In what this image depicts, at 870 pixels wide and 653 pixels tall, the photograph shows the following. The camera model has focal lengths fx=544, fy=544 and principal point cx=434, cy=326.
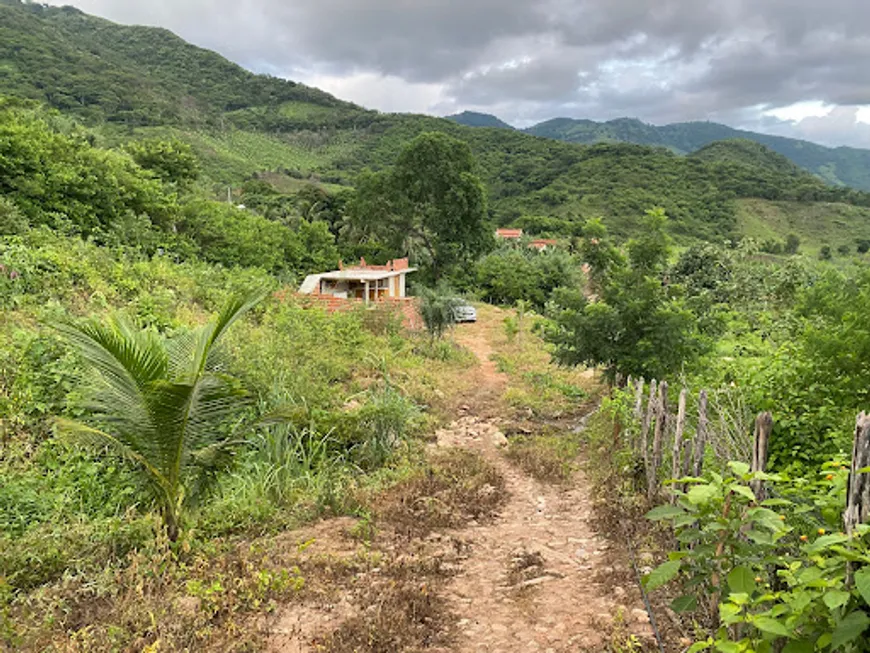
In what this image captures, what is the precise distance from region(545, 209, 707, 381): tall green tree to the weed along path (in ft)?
7.60

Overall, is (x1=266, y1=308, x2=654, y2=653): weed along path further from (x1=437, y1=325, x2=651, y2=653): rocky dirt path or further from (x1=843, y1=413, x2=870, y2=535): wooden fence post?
(x1=843, y1=413, x2=870, y2=535): wooden fence post

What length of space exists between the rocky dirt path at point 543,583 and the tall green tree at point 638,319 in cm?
250

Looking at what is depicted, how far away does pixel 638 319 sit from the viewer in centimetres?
812

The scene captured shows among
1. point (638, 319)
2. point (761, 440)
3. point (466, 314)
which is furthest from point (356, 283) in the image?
point (761, 440)

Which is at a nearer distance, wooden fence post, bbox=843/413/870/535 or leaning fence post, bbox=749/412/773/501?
wooden fence post, bbox=843/413/870/535

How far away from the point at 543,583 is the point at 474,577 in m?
0.53

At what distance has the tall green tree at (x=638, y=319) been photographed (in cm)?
782

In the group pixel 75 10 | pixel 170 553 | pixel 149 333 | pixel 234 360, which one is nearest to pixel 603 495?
pixel 170 553

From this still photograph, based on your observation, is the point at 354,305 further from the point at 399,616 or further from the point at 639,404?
the point at 399,616

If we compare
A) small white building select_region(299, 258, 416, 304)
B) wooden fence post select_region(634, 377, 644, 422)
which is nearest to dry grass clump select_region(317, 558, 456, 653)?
wooden fence post select_region(634, 377, 644, 422)

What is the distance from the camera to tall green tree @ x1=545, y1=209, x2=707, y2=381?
782cm

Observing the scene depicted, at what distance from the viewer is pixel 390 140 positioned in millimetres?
85188

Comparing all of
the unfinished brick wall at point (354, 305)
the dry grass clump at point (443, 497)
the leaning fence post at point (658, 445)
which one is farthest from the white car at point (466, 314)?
the leaning fence post at point (658, 445)

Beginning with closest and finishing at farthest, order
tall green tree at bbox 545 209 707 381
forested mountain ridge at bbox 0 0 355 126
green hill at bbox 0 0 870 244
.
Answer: tall green tree at bbox 545 209 707 381
green hill at bbox 0 0 870 244
forested mountain ridge at bbox 0 0 355 126
